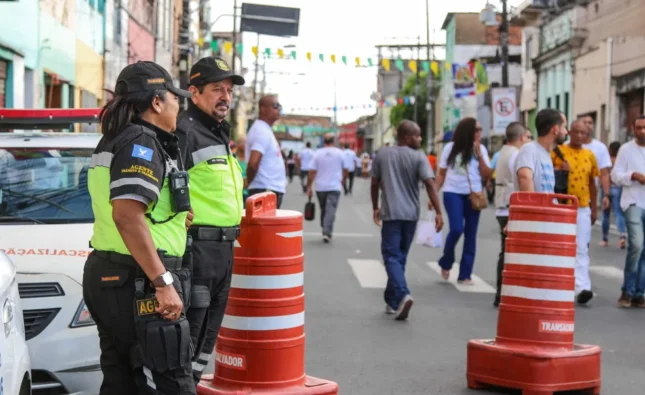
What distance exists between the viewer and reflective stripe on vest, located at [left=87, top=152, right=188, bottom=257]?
177 inches

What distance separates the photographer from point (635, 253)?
37.2 ft

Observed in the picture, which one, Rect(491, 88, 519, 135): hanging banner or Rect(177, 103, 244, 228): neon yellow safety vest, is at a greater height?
Rect(491, 88, 519, 135): hanging banner

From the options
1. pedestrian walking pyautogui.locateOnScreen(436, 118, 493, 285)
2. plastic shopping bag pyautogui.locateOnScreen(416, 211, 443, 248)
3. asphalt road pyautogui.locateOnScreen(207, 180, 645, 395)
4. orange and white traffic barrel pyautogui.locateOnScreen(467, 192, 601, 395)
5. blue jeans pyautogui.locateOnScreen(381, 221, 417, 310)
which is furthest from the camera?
pedestrian walking pyautogui.locateOnScreen(436, 118, 493, 285)

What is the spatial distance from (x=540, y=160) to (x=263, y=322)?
447 centimetres

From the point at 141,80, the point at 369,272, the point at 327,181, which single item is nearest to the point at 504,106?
the point at 327,181

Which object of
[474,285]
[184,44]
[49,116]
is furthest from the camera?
[184,44]

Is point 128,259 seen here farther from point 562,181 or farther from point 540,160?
point 562,181

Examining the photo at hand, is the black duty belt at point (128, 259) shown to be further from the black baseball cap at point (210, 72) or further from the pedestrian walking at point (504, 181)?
the pedestrian walking at point (504, 181)

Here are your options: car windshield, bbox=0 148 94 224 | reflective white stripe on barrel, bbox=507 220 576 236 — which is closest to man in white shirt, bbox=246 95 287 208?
car windshield, bbox=0 148 94 224

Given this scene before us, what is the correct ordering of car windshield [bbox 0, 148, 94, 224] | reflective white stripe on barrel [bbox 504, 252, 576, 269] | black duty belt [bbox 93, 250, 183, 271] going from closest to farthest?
black duty belt [bbox 93, 250, 183, 271] → reflective white stripe on barrel [bbox 504, 252, 576, 269] → car windshield [bbox 0, 148, 94, 224]

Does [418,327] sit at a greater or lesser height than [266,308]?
lesser

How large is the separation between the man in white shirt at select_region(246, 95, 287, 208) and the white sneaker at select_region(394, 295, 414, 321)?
1.91m

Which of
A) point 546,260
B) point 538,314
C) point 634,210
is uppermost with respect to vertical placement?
point 634,210

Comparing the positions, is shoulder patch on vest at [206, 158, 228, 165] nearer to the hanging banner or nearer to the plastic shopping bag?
the plastic shopping bag
